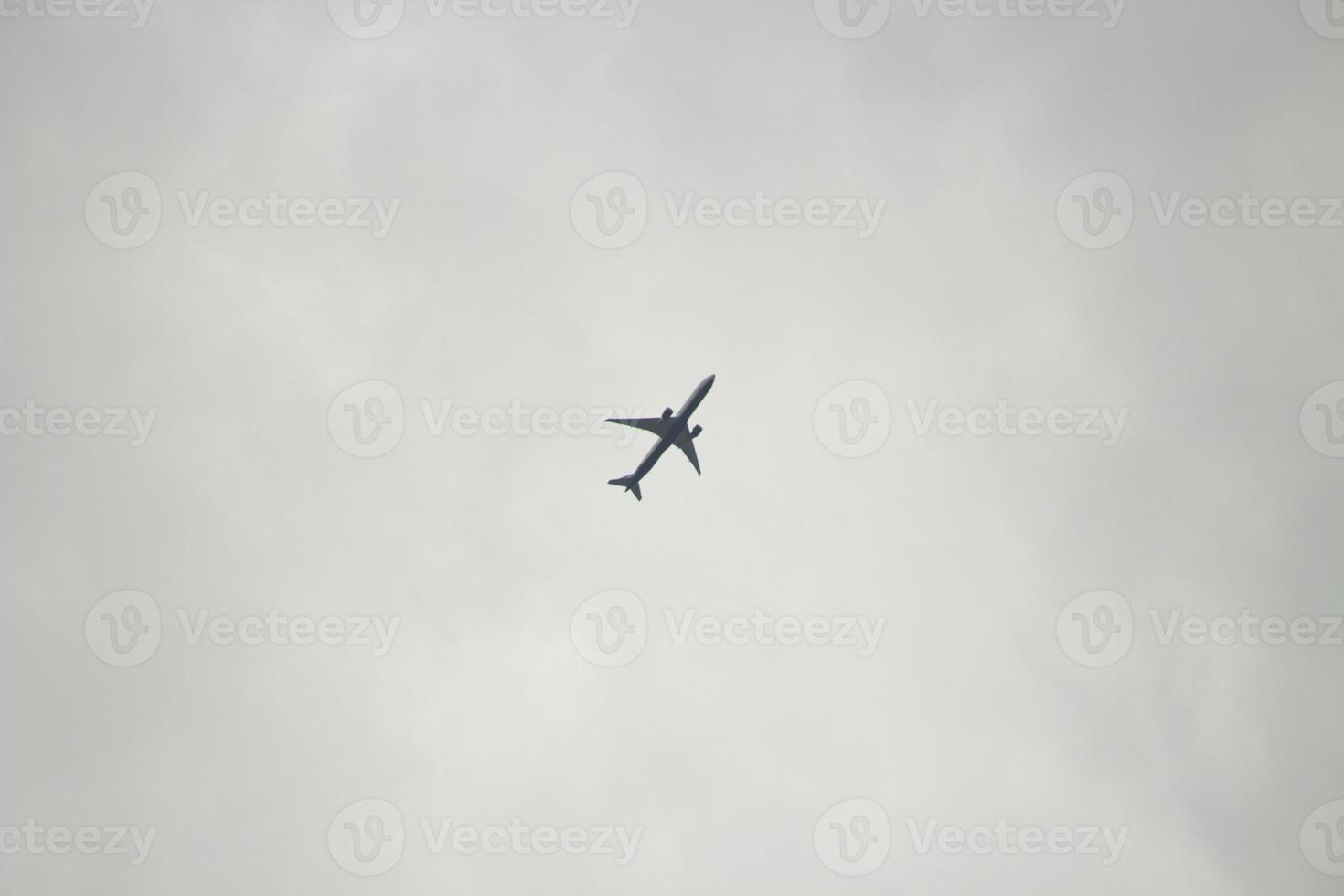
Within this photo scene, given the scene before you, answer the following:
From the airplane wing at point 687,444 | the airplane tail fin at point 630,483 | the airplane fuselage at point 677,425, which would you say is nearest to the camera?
the airplane fuselage at point 677,425

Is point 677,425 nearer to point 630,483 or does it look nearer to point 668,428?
point 668,428

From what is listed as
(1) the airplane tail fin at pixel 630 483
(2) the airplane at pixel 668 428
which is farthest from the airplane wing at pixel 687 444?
(1) the airplane tail fin at pixel 630 483

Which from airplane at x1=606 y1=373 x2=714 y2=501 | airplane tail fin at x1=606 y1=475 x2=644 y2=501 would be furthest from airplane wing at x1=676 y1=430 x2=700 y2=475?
airplane tail fin at x1=606 y1=475 x2=644 y2=501

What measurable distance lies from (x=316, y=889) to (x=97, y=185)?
260ft

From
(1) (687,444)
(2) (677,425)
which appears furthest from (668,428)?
(1) (687,444)

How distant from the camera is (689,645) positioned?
17775 centimetres

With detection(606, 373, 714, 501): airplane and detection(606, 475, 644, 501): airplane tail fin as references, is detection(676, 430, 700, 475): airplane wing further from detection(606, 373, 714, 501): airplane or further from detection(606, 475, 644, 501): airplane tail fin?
detection(606, 475, 644, 501): airplane tail fin

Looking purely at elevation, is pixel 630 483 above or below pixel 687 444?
below

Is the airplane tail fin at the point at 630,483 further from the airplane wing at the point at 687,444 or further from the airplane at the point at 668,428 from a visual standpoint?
the airplane wing at the point at 687,444

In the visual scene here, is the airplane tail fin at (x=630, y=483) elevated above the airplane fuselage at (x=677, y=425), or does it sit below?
below

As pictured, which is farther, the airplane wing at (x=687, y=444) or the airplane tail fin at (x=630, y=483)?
the airplane tail fin at (x=630, y=483)

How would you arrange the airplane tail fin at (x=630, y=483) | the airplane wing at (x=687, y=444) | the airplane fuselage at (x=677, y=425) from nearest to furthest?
the airplane fuselage at (x=677, y=425), the airplane wing at (x=687, y=444), the airplane tail fin at (x=630, y=483)

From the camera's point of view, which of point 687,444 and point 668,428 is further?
point 687,444

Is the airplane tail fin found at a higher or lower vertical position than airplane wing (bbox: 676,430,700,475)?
lower
